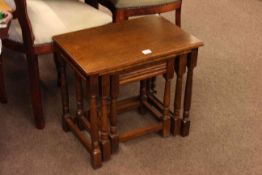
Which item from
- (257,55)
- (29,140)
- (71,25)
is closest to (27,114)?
(29,140)

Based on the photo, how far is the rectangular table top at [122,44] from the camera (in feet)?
5.72

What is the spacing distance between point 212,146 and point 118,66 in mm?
684

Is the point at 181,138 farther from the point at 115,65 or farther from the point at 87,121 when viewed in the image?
the point at 115,65

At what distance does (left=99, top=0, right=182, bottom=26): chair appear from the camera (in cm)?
238

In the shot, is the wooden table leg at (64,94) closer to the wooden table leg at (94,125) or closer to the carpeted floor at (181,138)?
the carpeted floor at (181,138)

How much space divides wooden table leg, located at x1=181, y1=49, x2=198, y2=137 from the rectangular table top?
0.06 metres

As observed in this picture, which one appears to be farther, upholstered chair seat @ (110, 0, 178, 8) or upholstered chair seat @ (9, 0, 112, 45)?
upholstered chair seat @ (110, 0, 178, 8)

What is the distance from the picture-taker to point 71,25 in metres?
2.07

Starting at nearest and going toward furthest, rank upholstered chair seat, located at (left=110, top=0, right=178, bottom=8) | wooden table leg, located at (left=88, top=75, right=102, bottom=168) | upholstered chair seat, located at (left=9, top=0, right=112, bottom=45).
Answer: wooden table leg, located at (left=88, top=75, right=102, bottom=168) → upholstered chair seat, located at (left=9, top=0, right=112, bottom=45) → upholstered chair seat, located at (left=110, top=0, right=178, bottom=8)

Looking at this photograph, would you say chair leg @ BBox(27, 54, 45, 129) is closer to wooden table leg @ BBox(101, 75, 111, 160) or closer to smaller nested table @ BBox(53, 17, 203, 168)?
smaller nested table @ BBox(53, 17, 203, 168)

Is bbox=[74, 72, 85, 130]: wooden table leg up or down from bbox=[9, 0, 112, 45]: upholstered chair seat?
down

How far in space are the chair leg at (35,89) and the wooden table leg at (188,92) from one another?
0.68m

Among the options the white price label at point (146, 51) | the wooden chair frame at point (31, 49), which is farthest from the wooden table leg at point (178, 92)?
the wooden chair frame at point (31, 49)

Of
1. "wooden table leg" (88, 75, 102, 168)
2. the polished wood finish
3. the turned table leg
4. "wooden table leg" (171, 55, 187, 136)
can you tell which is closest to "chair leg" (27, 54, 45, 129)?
the polished wood finish
